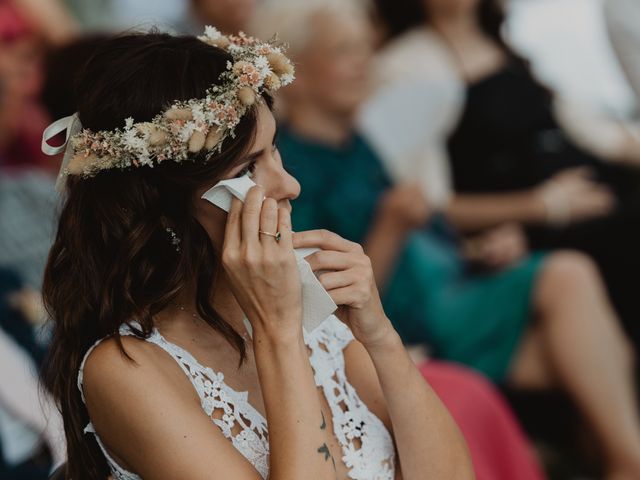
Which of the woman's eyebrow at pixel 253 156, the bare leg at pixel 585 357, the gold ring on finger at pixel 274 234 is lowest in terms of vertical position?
the bare leg at pixel 585 357

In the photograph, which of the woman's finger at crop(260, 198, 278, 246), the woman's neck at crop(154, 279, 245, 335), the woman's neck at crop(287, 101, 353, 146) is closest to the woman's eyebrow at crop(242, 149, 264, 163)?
the woman's finger at crop(260, 198, 278, 246)

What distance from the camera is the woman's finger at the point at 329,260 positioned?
1826 millimetres

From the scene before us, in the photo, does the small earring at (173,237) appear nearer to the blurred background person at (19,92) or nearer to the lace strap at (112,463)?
the lace strap at (112,463)

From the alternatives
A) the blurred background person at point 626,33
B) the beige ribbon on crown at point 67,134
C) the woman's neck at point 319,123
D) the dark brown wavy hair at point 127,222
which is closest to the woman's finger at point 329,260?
the dark brown wavy hair at point 127,222

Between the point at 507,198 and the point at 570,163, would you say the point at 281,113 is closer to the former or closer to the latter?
the point at 507,198

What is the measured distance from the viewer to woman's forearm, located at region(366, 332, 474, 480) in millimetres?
1908

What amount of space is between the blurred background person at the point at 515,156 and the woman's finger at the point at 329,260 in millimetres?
2332

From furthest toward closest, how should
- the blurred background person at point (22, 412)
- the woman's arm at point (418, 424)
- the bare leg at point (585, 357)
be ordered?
the bare leg at point (585, 357) → the blurred background person at point (22, 412) → the woman's arm at point (418, 424)

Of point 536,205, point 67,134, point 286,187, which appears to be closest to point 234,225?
point 286,187

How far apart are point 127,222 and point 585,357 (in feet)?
7.25

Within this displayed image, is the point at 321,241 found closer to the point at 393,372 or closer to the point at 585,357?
the point at 393,372

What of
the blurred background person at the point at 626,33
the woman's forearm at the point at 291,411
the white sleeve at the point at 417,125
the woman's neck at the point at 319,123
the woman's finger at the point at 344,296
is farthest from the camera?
the white sleeve at the point at 417,125

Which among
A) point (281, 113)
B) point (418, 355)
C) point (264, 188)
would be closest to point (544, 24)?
point (281, 113)

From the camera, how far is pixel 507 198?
422 centimetres
